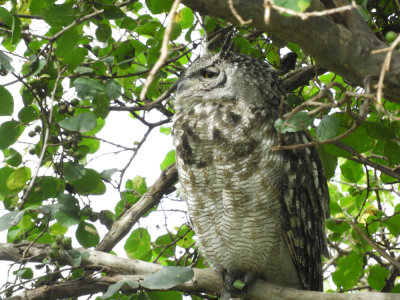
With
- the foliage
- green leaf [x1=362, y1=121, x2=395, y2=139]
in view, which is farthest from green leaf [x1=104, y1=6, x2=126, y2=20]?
green leaf [x1=362, y1=121, x2=395, y2=139]

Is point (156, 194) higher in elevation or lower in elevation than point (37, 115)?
lower

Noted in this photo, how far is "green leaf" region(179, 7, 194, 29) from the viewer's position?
2.43m

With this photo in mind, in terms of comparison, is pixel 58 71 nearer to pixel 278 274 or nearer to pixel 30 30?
pixel 30 30

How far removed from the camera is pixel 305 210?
7.73 feet

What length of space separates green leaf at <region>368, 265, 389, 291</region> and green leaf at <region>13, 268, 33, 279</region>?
4.58 feet

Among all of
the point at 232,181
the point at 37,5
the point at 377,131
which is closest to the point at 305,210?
the point at 232,181

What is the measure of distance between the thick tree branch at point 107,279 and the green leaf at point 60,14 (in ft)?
2.80

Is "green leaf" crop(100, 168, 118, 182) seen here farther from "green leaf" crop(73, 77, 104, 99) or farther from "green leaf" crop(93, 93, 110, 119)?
"green leaf" crop(73, 77, 104, 99)

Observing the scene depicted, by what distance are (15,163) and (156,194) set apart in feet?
2.12

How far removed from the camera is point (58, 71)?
6.84ft

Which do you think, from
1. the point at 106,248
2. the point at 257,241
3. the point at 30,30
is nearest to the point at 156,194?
the point at 106,248

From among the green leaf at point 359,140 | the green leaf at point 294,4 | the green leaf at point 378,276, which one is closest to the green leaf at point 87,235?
the green leaf at point 359,140

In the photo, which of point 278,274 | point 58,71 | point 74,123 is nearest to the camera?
point 74,123

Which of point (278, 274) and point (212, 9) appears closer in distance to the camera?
point (212, 9)
